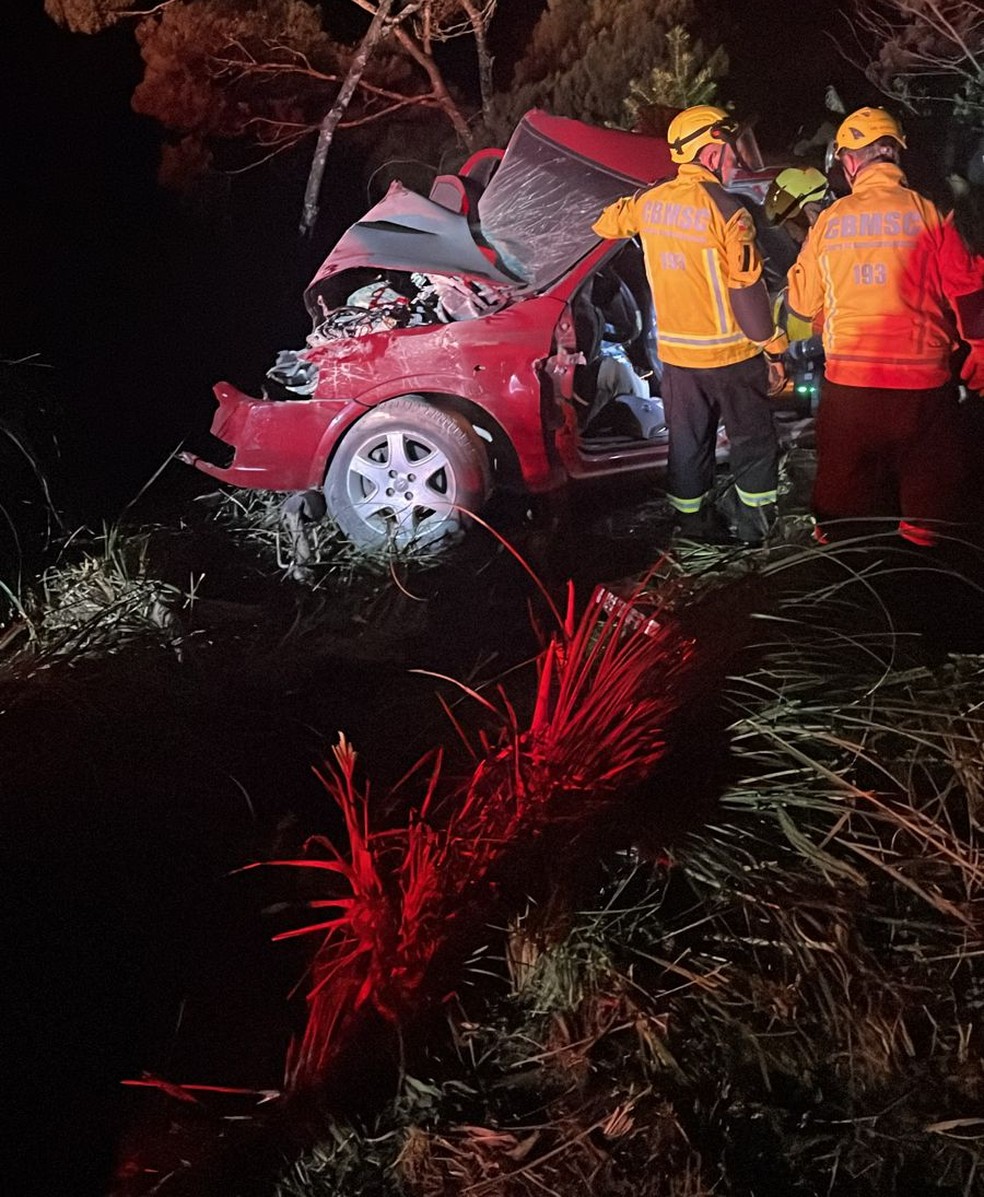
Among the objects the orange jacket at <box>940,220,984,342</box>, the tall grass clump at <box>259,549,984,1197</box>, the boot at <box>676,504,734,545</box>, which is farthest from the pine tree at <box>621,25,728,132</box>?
the tall grass clump at <box>259,549,984,1197</box>

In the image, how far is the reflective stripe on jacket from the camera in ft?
12.4

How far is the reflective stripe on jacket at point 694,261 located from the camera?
378 centimetres

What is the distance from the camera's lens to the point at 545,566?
4.56 metres

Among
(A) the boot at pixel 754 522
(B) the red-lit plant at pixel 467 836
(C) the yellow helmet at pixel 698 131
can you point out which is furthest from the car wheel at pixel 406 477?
(B) the red-lit plant at pixel 467 836

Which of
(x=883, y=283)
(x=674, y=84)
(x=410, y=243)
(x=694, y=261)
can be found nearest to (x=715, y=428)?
(x=694, y=261)

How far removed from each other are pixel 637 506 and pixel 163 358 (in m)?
3.10

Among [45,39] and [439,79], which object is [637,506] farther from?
[45,39]

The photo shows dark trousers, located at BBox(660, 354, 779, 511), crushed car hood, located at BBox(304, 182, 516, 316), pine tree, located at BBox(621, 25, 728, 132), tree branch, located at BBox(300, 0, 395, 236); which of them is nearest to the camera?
dark trousers, located at BBox(660, 354, 779, 511)

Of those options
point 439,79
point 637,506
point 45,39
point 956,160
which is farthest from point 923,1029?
point 45,39

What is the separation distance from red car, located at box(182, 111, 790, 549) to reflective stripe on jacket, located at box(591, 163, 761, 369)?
1.39 ft

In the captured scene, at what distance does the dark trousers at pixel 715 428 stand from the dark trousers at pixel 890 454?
0.28m

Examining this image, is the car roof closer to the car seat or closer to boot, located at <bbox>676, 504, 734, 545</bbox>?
the car seat

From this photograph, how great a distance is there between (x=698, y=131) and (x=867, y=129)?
61 centimetres

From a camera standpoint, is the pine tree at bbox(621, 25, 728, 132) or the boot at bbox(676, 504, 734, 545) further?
the pine tree at bbox(621, 25, 728, 132)
